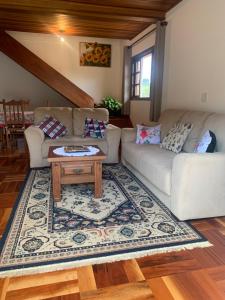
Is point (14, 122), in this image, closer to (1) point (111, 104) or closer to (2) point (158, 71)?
(1) point (111, 104)

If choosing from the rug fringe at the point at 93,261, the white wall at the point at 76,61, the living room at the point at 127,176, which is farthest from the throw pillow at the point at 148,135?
the white wall at the point at 76,61

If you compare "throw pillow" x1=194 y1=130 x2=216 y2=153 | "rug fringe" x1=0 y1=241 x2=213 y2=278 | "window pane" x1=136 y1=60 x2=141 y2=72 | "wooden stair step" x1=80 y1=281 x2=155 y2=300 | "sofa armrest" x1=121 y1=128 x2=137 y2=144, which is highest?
"window pane" x1=136 y1=60 x2=141 y2=72

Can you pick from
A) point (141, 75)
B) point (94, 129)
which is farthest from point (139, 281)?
point (141, 75)

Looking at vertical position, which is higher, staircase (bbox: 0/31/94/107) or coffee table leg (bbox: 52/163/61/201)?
staircase (bbox: 0/31/94/107)

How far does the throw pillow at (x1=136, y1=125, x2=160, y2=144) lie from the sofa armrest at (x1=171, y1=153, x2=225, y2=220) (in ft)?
4.25

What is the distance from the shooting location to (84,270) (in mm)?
1444

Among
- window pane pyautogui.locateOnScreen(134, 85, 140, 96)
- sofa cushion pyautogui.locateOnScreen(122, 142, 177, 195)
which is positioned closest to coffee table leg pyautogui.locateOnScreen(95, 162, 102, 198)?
sofa cushion pyautogui.locateOnScreen(122, 142, 177, 195)

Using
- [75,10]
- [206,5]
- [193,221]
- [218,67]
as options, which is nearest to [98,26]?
[75,10]

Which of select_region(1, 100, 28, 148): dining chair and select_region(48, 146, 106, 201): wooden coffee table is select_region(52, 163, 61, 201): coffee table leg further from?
select_region(1, 100, 28, 148): dining chair

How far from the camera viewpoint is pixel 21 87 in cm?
613

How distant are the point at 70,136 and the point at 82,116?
41cm

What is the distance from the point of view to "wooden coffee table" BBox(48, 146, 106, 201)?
7.61 ft

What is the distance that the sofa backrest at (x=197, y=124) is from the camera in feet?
7.50

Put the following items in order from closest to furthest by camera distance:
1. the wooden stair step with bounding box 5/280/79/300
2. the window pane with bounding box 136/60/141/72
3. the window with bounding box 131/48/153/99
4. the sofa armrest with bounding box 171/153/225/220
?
the wooden stair step with bounding box 5/280/79/300 < the sofa armrest with bounding box 171/153/225/220 < the window with bounding box 131/48/153/99 < the window pane with bounding box 136/60/141/72
